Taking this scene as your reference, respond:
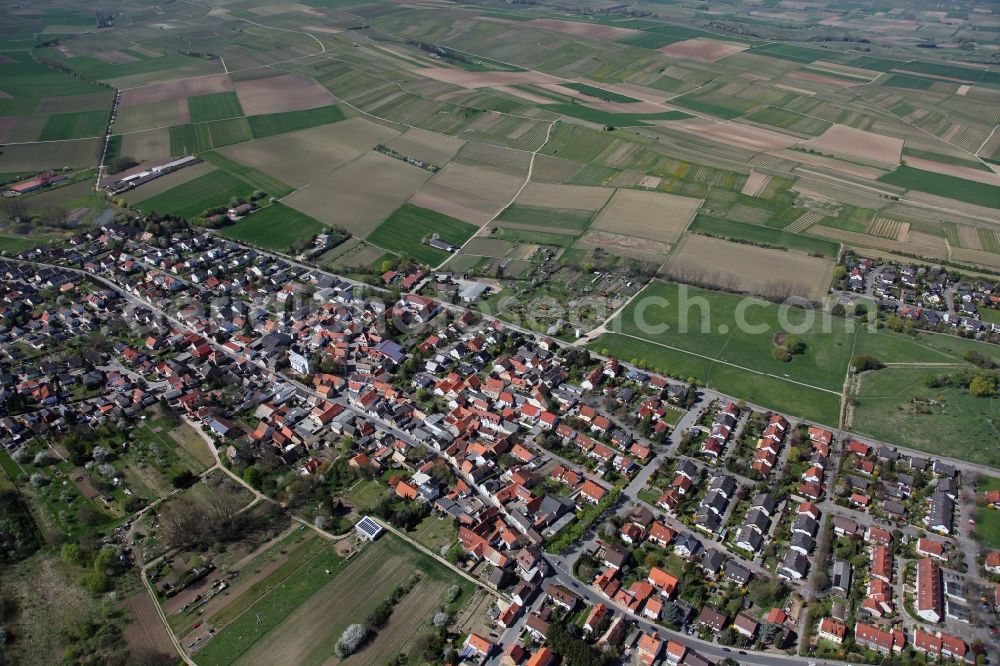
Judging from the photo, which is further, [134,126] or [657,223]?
[134,126]

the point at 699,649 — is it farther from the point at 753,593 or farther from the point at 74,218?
the point at 74,218

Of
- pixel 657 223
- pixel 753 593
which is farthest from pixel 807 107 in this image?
pixel 753 593

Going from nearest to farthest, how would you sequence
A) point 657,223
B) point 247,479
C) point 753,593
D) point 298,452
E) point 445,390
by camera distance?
point 753,593
point 247,479
point 298,452
point 445,390
point 657,223

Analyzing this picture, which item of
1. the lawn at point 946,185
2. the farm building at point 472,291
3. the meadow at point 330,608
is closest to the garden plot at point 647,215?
the farm building at point 472,291

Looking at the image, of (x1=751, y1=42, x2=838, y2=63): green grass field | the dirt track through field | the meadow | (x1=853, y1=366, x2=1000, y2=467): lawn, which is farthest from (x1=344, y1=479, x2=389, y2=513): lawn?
(x1=751, y1=42, x2=838, y2=63): green grass field

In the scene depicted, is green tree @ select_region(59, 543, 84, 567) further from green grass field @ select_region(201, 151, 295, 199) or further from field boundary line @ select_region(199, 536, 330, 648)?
green grass field @ select_region(201, 151, 295, 199)

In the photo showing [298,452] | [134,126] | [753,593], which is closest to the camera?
[753,593]

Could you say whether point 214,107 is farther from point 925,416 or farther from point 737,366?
point 925,416

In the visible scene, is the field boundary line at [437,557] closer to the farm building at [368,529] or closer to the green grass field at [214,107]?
the farm building at [368,529]
